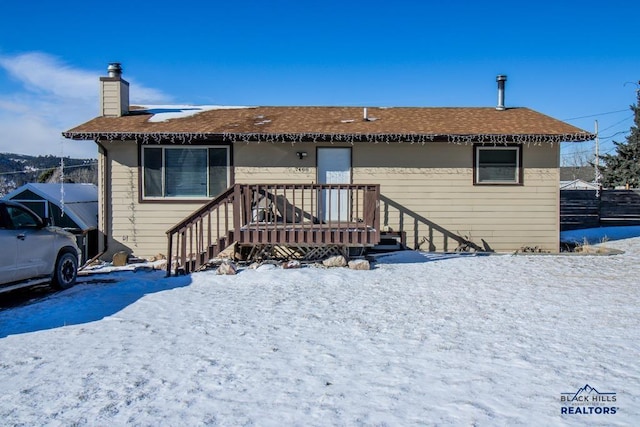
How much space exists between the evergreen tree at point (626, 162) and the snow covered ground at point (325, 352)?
2125 cm

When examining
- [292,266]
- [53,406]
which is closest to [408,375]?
[53,406]

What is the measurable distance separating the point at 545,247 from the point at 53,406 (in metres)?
10.3

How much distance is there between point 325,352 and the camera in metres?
4.49

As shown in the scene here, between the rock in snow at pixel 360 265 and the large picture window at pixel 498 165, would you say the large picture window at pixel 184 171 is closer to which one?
the rock in snow at pixel 360 265

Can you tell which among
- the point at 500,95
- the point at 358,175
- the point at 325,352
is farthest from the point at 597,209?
the point at 325,352

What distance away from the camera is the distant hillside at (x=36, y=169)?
29844mm

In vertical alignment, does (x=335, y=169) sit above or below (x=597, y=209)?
above

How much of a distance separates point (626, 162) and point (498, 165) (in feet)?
63.4

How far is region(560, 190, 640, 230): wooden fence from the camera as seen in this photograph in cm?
1708

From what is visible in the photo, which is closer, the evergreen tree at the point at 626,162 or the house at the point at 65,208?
the house at the point at 65,208

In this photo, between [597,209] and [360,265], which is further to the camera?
[597,209]

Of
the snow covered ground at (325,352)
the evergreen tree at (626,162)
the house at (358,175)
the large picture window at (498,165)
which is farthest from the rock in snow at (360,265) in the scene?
the evergreen tree at (626,162)

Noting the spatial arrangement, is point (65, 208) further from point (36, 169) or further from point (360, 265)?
point (36, 169)

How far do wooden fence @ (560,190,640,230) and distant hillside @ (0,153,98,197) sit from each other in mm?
25811
